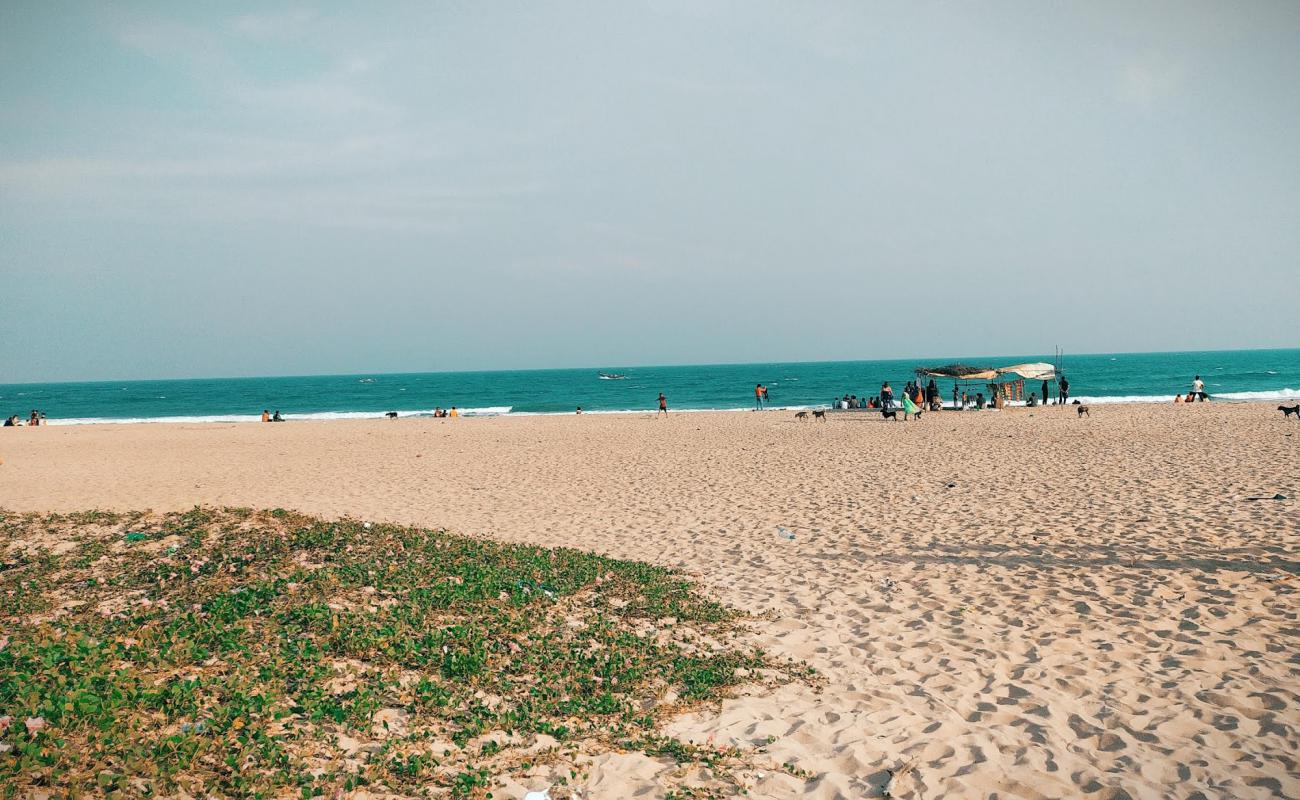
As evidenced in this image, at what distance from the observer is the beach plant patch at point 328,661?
4.46 metres

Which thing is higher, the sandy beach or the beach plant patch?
the beach plant patch

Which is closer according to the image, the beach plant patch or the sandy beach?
the beach plant patch

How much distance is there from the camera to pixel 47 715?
444cm

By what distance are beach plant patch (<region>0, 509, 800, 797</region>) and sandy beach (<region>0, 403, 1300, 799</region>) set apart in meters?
0.76

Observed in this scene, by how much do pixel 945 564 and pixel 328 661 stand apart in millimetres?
7946

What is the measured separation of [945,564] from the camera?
10.3 metres

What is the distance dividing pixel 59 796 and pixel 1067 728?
649 cm

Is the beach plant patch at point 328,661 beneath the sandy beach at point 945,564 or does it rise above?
above

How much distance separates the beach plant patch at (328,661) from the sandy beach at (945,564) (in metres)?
0.76

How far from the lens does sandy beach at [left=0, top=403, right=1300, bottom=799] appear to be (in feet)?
17.4

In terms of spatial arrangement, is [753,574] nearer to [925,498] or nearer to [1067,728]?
[1067,728]

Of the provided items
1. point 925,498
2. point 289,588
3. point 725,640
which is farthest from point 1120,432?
point 289,588

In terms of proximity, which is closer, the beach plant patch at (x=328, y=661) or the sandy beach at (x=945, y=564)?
the beach plant patch at (x=328, y=661)

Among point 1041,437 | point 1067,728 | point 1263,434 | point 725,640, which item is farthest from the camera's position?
point 1041,437
